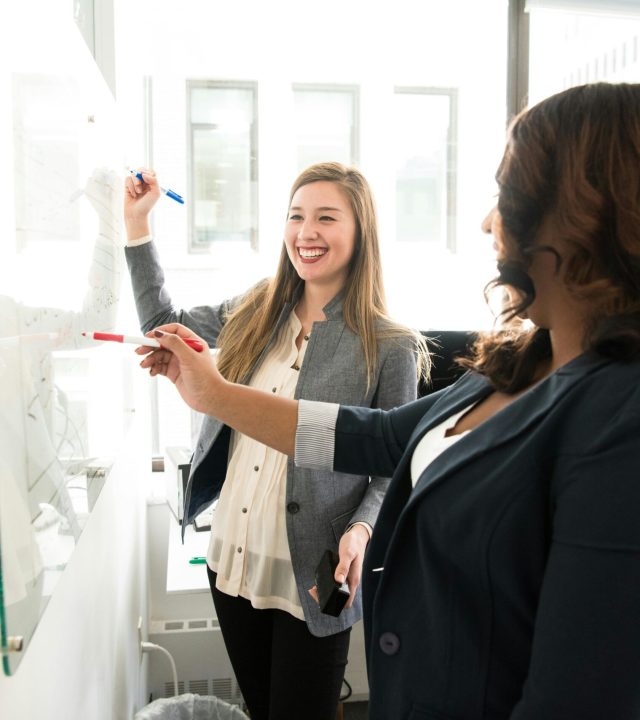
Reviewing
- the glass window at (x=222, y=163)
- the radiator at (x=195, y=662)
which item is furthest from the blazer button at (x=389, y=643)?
the glass window at (x=222, y=163)

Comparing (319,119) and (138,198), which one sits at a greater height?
(319,119)

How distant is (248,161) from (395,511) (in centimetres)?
215

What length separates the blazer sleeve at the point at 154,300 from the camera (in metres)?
1.60

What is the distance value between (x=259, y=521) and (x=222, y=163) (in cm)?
180

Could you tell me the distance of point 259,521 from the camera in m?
1.46

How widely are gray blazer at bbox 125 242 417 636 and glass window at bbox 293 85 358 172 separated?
142 centimetres

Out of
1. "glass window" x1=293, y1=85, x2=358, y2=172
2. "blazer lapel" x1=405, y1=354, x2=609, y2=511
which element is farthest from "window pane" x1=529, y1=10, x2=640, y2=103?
"blazer lapel" x1=405, y1=354, x2=609, y2=511

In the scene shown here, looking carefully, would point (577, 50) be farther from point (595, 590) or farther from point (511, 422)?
point (595, 590)

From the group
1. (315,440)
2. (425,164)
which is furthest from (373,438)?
(425,164)

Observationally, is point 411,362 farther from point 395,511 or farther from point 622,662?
point 622,662

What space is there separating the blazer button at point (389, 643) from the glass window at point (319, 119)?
7.52 ft

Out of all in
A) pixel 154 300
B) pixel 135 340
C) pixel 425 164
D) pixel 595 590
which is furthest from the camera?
pixel 425 164

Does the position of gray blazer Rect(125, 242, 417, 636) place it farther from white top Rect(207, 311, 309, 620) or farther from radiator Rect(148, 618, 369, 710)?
radiator Rect(148, 618, 369, 710)

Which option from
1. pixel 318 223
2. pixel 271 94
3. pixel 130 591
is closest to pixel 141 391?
pixel 130 591
